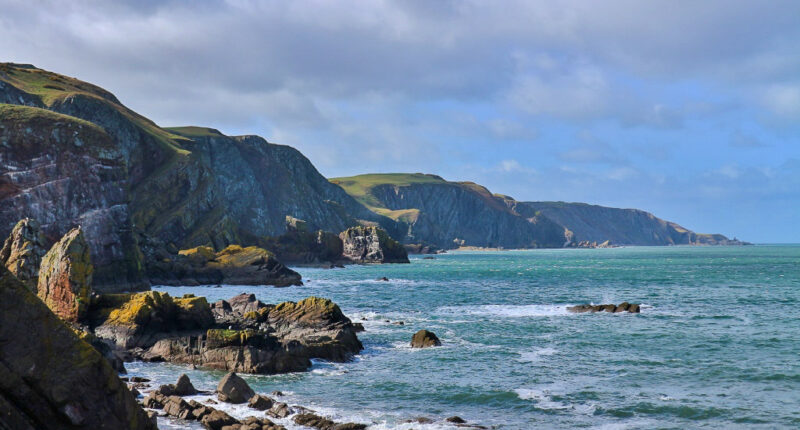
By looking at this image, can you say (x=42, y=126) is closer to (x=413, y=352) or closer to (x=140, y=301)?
(x=140, y=301)

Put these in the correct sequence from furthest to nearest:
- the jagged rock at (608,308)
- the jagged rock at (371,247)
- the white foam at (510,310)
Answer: the jagged rock at (371,247) < the jagged rock at (608,308) < the white foam at (510,310)

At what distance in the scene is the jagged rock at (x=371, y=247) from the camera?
173062 mm

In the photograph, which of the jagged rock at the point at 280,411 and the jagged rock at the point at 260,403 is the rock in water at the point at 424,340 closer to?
the jagged rock at the point at 260,403

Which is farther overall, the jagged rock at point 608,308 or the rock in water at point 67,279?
the jagged rock at point 608,308

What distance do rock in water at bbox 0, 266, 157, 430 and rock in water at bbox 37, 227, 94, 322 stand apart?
2891 centimetres

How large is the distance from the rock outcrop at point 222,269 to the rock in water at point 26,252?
1649 inches

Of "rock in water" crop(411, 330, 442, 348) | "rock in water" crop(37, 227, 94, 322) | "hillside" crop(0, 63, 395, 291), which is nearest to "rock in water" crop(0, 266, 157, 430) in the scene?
"rock in water" crop(411, 330, 442, 348)

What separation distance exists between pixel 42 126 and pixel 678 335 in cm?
7885

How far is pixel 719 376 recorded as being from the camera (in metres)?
29.7

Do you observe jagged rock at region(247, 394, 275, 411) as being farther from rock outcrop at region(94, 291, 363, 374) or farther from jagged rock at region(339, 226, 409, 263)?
jagged rock at region(339, 226, 409, 263)

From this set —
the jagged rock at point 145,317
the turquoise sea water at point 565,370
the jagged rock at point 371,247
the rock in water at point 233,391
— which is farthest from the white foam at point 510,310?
the jagged rock at point 371,247

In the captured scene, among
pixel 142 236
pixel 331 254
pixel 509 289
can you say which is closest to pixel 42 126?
pixel 142 236

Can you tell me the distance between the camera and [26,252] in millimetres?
40438

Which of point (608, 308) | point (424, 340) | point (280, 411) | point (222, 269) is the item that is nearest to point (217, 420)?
point (280, 411)
